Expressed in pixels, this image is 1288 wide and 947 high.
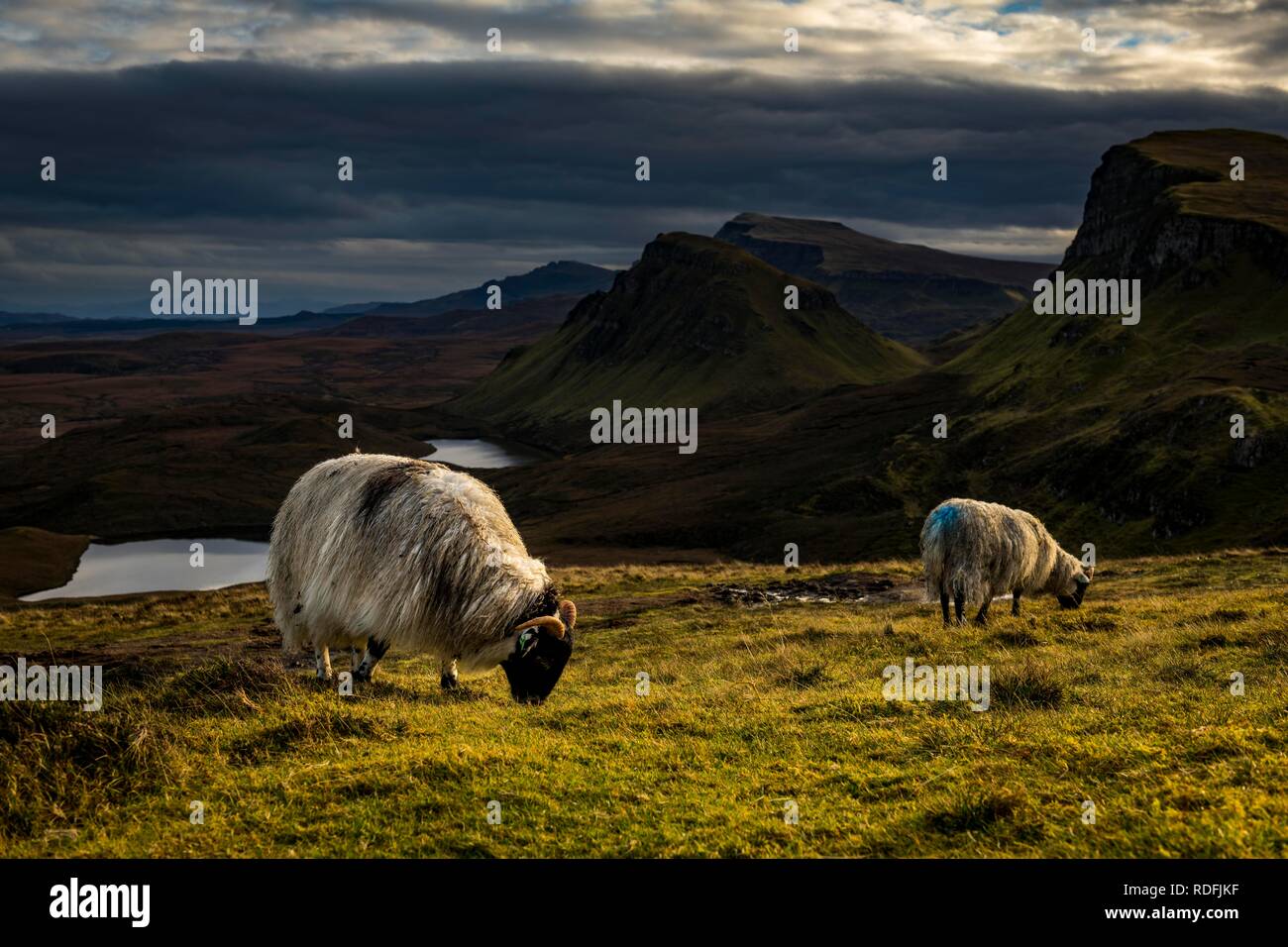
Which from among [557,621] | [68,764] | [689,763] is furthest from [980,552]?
[68,764]

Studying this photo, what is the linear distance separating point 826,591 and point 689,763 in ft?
81.6

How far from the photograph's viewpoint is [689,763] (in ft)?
34.9

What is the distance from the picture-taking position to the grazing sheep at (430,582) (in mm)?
14211

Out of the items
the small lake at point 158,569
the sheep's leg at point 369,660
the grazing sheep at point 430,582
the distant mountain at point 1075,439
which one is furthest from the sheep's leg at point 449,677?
the small lake at point 158,569

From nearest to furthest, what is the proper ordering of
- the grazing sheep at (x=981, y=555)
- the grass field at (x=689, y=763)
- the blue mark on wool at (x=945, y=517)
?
the grass field at (x=689, y=763)
the grazing sheep at (x=981, y=555)
the blue mark on wool at (x=945, y=517)

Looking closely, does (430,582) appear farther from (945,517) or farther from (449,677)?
(945,517)

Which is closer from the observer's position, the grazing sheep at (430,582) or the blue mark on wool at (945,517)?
the grazing sheep at (430,582)

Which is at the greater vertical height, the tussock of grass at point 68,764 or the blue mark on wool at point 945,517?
the blue mark on wool at point 945,517

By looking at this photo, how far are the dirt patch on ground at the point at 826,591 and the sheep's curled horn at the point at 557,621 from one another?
18633mm

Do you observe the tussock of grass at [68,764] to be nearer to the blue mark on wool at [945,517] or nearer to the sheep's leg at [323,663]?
the sheep's leg at [323,663]

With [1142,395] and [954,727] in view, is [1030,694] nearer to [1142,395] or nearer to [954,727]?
[954,727]

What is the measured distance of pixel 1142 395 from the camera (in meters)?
102

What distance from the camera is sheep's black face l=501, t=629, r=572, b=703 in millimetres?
14141
